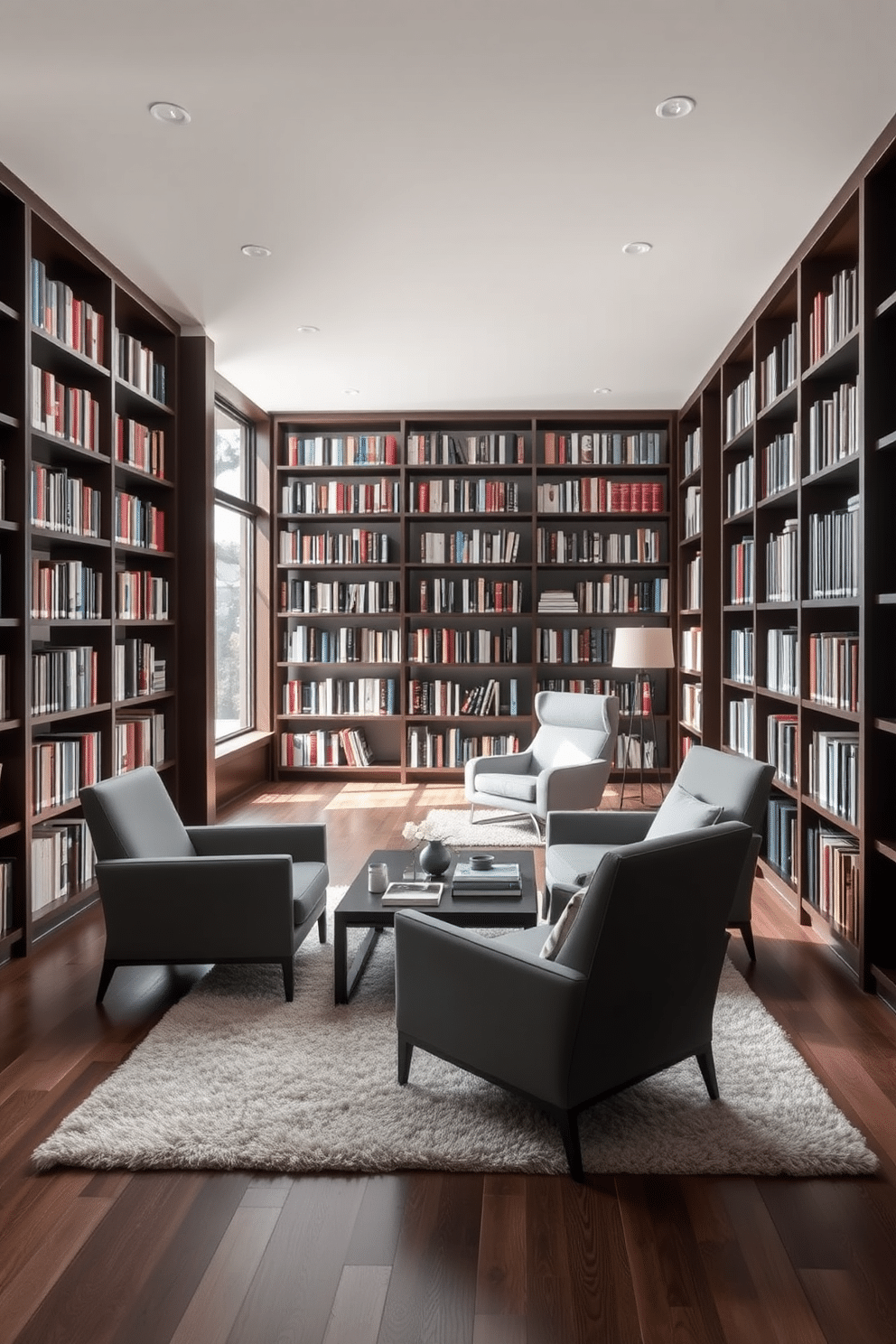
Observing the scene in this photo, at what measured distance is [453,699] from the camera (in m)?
7.73

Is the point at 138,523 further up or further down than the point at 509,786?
further up

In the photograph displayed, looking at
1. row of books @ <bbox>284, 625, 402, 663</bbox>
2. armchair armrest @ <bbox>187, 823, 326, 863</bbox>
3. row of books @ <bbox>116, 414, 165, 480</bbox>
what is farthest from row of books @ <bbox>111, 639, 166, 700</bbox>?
row of books @ <bbox>284, 625, 402, 663</bbox>

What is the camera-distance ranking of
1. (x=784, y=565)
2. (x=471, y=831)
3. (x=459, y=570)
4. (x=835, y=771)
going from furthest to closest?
(x=459, y=570), (x=471, y=831), (x=784, y=565), (x=835, y=771)

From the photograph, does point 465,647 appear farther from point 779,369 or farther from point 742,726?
point 779,369

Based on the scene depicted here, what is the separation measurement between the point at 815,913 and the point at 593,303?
317 cm

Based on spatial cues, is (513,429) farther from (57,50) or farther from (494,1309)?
(494,1309)

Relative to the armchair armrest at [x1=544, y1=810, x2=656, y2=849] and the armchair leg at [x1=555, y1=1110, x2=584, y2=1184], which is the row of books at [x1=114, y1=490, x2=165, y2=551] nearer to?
the armchair armrest at [x1=544, y1=810, x2=656, y2=849]

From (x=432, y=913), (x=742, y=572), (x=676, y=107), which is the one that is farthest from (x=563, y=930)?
(x=742, y=572)

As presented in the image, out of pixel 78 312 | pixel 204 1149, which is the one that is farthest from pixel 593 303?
pixel 204 1149

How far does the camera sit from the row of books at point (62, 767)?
392 centimetres

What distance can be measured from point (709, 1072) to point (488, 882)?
1.04 m

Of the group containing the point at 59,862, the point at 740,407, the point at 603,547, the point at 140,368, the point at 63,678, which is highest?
the point at 140,368

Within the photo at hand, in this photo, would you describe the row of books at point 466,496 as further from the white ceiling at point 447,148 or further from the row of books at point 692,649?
the white ceiling at point 447,148

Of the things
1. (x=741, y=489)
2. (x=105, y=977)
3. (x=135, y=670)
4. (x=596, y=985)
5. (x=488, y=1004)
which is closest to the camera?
(x=596, y=985)
